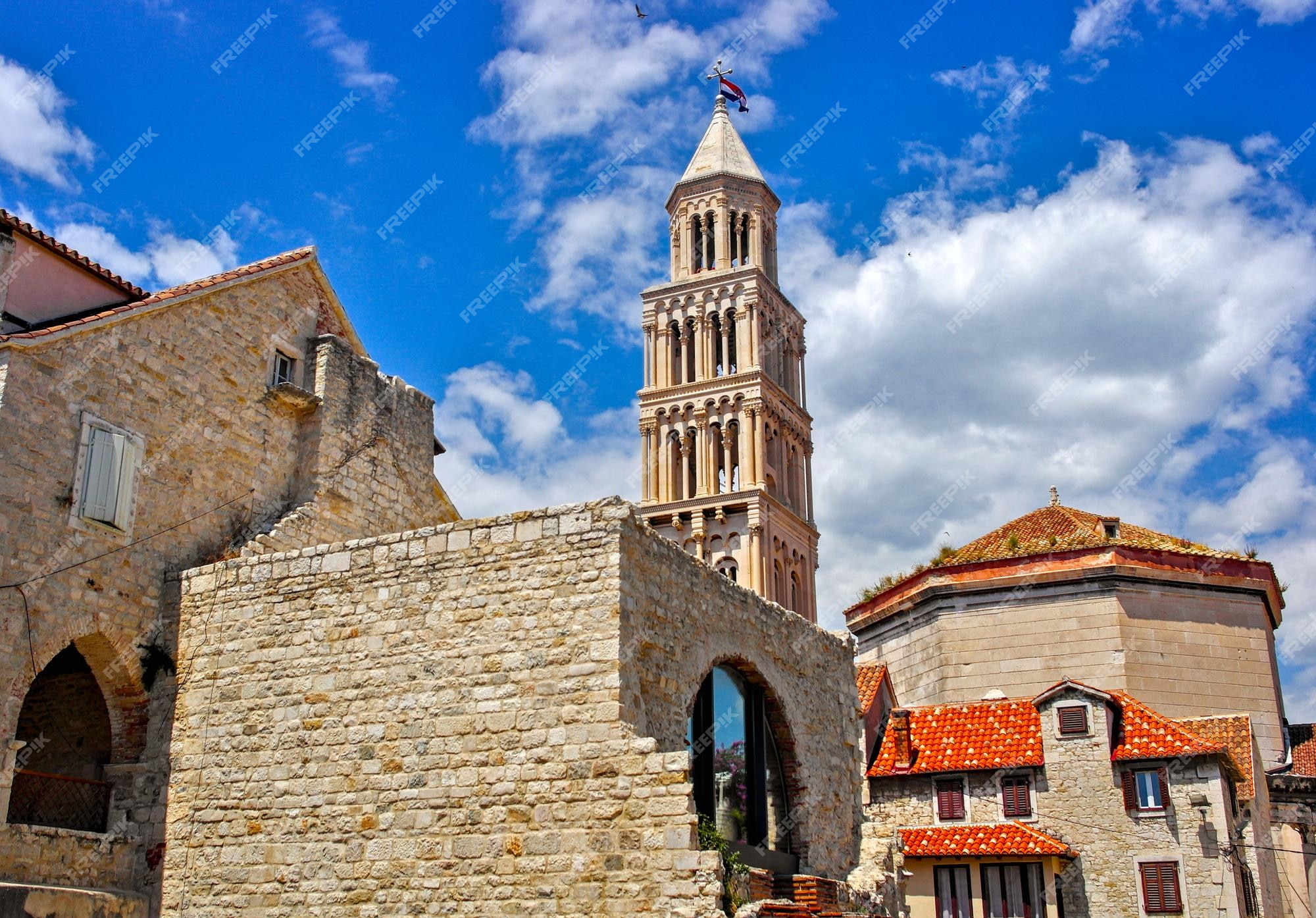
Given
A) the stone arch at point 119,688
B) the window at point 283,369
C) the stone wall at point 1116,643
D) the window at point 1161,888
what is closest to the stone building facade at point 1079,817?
the window at point 1161,888

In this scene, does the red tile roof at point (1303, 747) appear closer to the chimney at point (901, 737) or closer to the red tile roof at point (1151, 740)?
the red tile roof at point (1151, 740)

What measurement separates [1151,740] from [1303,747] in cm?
1036

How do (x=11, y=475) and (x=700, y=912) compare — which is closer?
(x=700, y=912)

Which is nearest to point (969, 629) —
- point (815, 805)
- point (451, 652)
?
point (815, 805)

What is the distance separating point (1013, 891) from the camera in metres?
22.1

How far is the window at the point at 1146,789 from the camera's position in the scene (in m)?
22.4

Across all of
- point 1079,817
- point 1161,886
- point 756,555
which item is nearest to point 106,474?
point 1079,817

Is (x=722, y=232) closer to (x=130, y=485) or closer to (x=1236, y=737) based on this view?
(x=1236, y=737)

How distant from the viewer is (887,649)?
31.9 m

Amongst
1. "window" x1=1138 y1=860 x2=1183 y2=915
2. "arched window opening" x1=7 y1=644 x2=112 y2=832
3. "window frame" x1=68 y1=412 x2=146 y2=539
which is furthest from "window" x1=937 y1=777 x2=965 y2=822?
"window frame" x1=68 y1=412 x2=146 y2=539

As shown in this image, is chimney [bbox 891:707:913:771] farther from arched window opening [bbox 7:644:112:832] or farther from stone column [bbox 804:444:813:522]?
stone column [bbox 804:444:813:522]

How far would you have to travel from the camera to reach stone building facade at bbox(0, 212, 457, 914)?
46.5 feet

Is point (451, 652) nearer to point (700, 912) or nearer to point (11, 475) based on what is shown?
point (700, 912)

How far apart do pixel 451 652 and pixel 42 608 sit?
4947 millimetres
